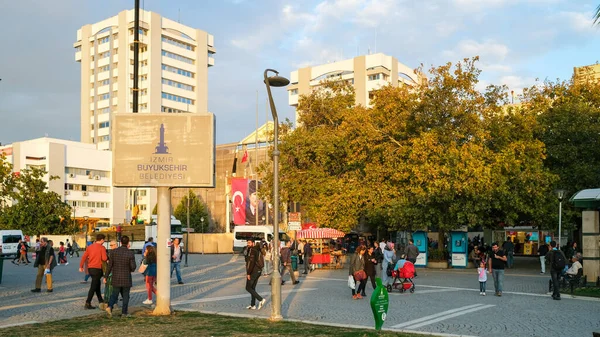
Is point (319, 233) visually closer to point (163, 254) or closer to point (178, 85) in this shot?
point (163, 254)

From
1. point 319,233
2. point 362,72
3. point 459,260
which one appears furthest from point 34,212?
point 362,72

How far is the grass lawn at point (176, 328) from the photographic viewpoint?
38.8 ft

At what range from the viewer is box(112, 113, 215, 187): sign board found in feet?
50.0

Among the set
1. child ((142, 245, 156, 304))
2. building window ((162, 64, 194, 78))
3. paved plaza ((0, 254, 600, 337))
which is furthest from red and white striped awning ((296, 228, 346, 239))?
building window ((162, 64, 194, 78))

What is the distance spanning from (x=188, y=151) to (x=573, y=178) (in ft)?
86.0

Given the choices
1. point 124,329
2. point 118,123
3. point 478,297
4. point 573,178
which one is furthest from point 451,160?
point 124,329

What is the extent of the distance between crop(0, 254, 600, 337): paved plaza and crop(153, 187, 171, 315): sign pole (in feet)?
4.61

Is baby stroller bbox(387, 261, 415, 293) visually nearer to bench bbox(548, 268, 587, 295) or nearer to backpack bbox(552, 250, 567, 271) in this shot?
backpack bbox(552, 250, 567, 271)

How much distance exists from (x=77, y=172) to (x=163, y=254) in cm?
8825

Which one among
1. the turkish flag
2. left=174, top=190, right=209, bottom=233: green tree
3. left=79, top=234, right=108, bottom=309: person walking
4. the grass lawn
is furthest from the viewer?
left=174, top=190, right=209, bottom=233: green tree

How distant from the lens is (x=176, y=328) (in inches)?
492

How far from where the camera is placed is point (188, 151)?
15328mm

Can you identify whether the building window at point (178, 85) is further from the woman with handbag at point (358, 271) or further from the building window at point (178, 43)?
the woman with handbag at point (358, 271)

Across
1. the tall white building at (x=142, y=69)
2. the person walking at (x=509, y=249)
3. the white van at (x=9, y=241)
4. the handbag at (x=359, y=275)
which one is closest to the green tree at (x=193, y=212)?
the tall white building at (x=142, y=69)
